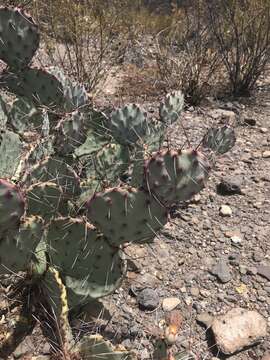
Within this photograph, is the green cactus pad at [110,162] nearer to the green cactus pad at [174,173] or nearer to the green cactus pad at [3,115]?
the green cactus pad at [3,115]

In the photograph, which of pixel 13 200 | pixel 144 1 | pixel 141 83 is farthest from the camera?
pixel 144 1

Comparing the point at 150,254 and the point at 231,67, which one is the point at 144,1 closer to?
the point at 231,67

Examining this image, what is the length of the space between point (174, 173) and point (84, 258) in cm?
53

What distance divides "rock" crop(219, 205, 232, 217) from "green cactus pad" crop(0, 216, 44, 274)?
154 centimetres

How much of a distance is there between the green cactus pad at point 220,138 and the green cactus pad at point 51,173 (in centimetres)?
104

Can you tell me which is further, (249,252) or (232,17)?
(232,17)

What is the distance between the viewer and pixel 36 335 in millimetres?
2373

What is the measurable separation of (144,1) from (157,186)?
24.1ft

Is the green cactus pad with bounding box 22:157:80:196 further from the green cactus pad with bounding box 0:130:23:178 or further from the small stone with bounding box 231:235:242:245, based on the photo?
the small stone with bounding box 231:235:242:245

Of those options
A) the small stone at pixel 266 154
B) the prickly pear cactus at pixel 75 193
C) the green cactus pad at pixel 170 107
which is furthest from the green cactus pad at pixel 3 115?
the small stone at pixel 266 154

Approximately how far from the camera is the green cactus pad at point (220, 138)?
328 centimetres

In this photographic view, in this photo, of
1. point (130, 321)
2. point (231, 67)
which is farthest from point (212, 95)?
point (130, 321)

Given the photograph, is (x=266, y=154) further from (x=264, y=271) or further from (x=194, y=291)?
(x=194, y=291)

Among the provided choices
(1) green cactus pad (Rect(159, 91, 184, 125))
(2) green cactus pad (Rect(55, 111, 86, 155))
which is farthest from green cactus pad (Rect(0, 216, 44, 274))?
(1) green cactus pad (Rect(159, 91, 184, 125))
